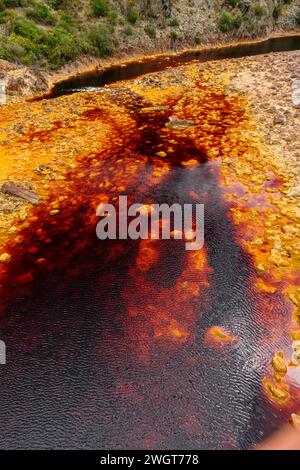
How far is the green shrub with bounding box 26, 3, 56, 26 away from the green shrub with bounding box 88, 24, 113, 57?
3.59m

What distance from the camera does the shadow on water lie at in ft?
86.4

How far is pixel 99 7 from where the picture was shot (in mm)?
34906

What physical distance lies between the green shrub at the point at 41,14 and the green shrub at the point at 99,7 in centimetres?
472

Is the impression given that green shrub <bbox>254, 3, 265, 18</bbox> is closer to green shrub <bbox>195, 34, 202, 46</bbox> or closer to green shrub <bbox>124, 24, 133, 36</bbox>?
green shrub <bbox>195, 34, 202, 46</bbox>

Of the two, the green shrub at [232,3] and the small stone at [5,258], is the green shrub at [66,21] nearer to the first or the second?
the green shrub at [232,3]

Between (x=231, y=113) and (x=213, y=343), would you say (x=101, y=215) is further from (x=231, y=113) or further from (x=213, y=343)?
(x=231, y=113)

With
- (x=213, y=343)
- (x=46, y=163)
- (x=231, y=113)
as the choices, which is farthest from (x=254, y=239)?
(x=231, y=113)

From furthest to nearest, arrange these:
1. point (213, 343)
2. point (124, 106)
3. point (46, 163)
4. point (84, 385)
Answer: point (124, 106) < point (46, 163) < point (213, 343) < point (84, 385)

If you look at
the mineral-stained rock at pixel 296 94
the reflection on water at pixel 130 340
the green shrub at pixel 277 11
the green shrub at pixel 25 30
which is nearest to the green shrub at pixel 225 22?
the green shrub at pixel 277 11

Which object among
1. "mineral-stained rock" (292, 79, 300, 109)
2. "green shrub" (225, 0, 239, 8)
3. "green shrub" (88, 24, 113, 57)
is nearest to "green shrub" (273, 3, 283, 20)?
"green shrub" (225, 0, 239, 8)

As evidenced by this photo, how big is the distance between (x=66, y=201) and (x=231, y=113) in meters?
10.8

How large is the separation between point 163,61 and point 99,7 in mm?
8283

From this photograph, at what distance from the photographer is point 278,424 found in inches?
229

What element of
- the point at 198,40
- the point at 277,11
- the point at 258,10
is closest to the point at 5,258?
the point at 198,40
